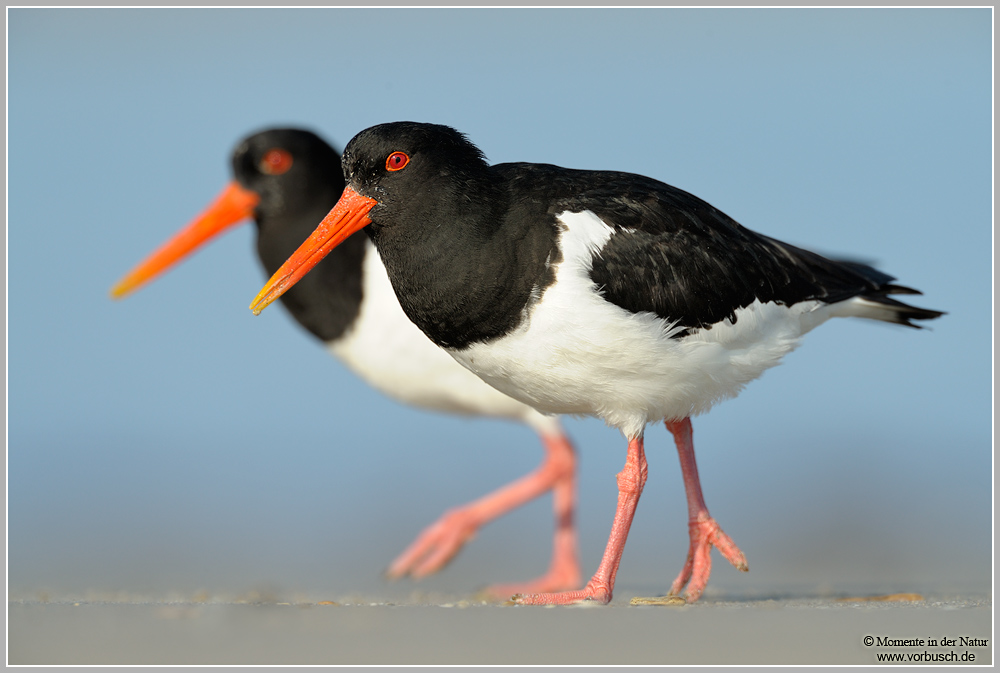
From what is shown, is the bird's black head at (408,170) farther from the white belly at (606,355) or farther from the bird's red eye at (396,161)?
the white belly at (606,355)

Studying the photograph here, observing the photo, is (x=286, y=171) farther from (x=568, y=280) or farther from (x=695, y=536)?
(x=695, y=536)

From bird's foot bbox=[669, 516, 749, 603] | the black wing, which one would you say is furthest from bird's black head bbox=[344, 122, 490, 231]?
bird's foot bbox=[669, 516, 749, 603]

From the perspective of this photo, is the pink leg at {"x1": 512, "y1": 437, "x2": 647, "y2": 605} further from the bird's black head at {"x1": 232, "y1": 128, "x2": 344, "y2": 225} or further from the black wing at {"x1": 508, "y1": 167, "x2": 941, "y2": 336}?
the bird's black head at {"x1": 232, "y1": 128, "x2": 344, "y2": 225}

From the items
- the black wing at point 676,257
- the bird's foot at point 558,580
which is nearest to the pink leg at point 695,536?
the black wing at point 676,257

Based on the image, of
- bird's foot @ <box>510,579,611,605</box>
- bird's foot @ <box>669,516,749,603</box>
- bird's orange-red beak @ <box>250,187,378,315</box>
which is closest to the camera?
bird's foot @ <box>510,579,611,605</box>

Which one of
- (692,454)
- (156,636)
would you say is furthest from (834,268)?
(156,636)

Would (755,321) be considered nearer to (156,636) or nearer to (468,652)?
(468,652)
